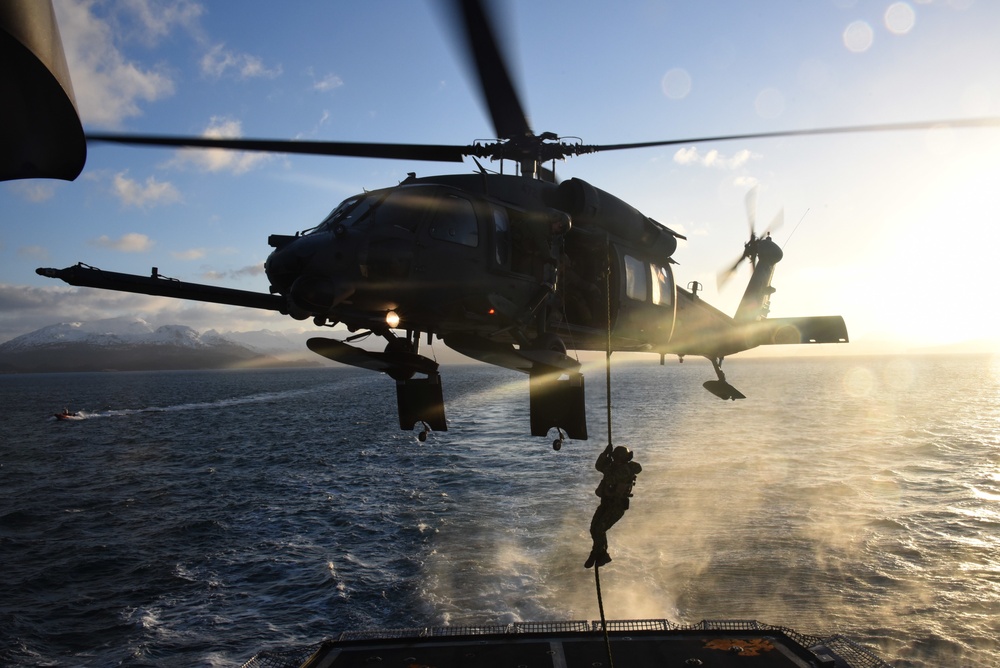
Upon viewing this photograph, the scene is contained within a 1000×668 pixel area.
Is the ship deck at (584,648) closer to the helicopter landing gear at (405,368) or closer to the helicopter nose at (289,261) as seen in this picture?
the helicopter landing gear at (405,368)

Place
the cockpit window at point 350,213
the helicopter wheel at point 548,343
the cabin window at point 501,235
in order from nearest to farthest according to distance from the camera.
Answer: the cockpit window at point 350,213, the cabin window at point 501,235, the helicopter wheel at point 548,343

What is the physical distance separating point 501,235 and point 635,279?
3.37 m

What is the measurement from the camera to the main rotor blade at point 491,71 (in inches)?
201

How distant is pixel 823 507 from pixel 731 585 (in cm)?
1891

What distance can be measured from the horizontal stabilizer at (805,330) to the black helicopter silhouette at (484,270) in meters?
4.51

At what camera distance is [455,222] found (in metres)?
9.74

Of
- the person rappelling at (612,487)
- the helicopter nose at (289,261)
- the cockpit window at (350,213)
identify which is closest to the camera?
the person rappelling at (612,487)

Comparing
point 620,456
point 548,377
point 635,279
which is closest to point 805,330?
point 635,279

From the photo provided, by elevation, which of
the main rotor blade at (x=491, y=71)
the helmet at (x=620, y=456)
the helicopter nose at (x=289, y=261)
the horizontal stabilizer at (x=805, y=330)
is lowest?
the helmet at (x=620, y=456)

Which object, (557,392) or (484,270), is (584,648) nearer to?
(557,392)

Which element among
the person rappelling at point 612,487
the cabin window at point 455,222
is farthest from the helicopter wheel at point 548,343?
the person rappelling at point 612,487

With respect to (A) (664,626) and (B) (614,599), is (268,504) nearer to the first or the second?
(B) (614,599)

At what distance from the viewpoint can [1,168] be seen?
6.28 ft

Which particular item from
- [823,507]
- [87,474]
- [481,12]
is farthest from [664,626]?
[87,474]
